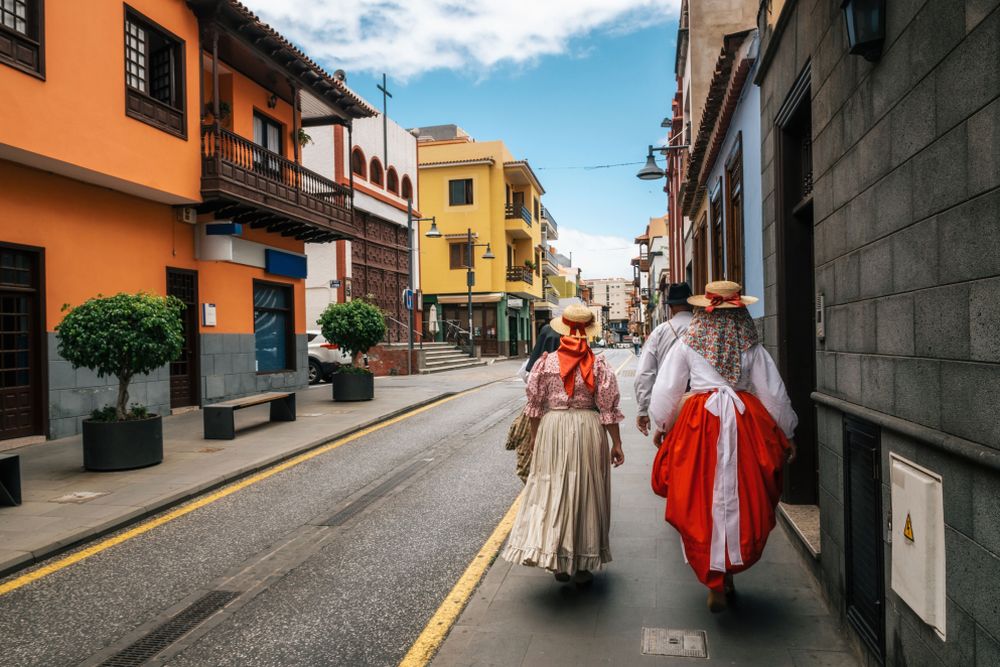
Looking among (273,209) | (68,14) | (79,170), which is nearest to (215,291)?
(273,209)

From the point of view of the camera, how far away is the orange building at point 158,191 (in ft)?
35.7

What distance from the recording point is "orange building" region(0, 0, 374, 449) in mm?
10867

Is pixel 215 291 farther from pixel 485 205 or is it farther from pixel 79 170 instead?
pixel 485 205

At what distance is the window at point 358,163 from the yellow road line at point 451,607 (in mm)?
22746

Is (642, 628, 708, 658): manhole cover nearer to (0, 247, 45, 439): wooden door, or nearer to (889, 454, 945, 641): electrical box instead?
(889, 454, 945, 641): electrical box

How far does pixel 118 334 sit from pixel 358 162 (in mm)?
19634

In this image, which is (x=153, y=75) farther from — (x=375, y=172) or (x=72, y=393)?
(x=375, y=172)

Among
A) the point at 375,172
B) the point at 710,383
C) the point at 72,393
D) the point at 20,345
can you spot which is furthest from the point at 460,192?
the point at 710,383

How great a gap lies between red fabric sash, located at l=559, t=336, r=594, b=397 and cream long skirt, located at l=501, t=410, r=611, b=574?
0.18m

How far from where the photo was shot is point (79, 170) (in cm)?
1147

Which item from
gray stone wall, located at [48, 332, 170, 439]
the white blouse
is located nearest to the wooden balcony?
gray stone wall, located at [48, 332, 170, 439]

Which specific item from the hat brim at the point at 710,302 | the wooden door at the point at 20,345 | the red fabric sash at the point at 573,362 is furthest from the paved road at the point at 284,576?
the wooden door at the point at 20,345

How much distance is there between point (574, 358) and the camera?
15.9 ft

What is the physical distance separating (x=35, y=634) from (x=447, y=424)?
8.75 metres
